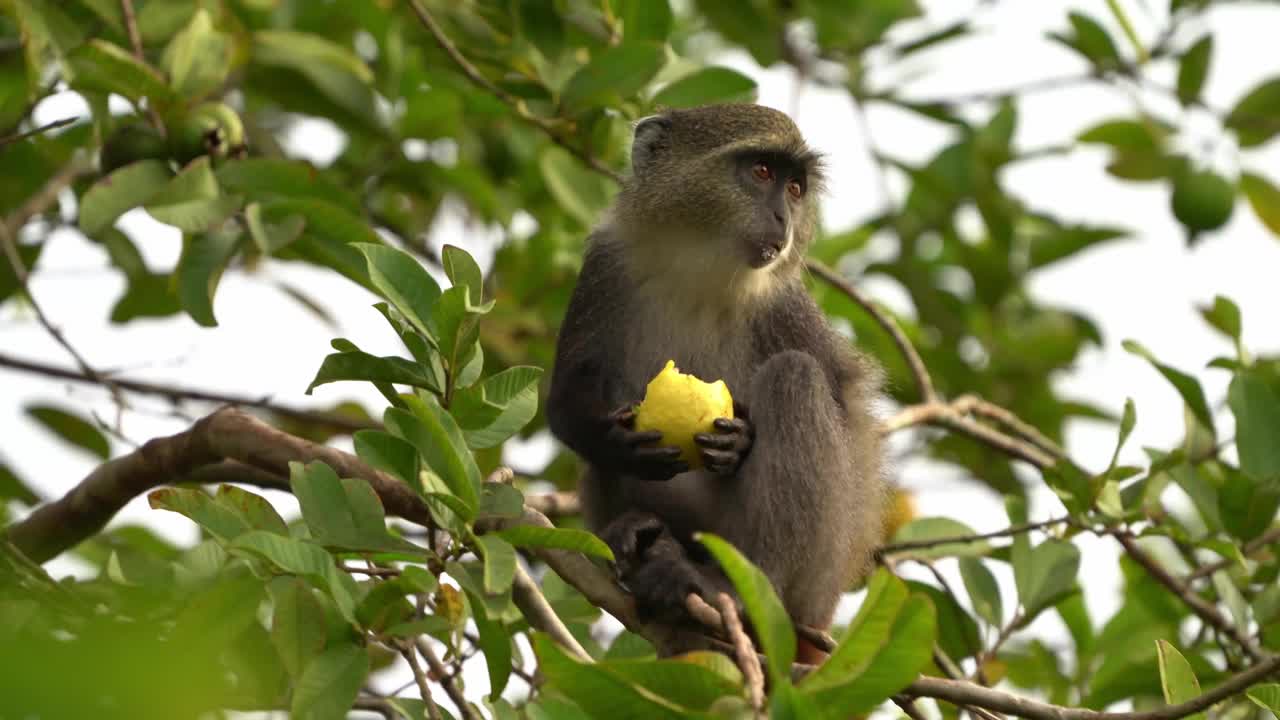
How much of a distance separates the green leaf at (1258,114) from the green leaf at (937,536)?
3393 mm

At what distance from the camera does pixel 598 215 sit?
7816 mm

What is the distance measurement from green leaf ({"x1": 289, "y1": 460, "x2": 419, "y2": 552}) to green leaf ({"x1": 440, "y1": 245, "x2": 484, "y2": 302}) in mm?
644

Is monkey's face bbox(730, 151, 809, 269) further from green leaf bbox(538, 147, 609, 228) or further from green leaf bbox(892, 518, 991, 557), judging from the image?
green leaf bbox(892, 518, 991, 557)

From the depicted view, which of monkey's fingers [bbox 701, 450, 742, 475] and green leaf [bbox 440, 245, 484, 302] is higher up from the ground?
green leaf [bbox 440, 245, 484, 302]

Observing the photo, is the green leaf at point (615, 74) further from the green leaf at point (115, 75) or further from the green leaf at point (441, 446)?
the green leaf at point (441, 446)

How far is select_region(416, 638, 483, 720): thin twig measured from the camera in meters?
4.38

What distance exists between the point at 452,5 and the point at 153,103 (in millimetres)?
2989

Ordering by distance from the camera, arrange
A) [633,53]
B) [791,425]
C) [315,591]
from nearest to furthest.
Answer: [315,591] < [791,425] < [633,53]

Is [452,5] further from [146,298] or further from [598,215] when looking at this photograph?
[146,298]

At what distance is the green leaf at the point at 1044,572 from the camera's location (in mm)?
6203

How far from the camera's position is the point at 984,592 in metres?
6.52

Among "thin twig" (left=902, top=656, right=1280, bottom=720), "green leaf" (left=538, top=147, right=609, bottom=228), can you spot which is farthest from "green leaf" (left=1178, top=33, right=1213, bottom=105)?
"thin twig" (left=902, top=656, right=1280, bottom=720)

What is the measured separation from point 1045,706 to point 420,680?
1768mm

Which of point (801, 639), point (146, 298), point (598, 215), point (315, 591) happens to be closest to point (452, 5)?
point (598, 215)
